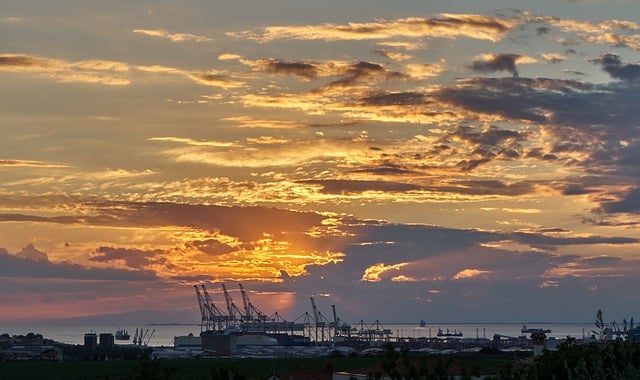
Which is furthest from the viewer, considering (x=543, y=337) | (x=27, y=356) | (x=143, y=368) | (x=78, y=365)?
(x=27, y=356)

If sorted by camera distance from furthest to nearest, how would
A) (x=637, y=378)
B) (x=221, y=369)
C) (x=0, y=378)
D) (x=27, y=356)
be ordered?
(x=27, y=356) < (x=0, y=378) < (x=221, y=369) < (x=637, y=378)

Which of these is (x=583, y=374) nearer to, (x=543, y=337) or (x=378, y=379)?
(x=378, y=379)

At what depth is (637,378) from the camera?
17.2 metres

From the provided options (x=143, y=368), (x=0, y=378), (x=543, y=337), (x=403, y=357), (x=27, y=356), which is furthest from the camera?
(x=27, y=356)

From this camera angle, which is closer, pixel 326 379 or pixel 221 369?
pixel 221 369

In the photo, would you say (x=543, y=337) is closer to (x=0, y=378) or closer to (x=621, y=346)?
(x=621, y=346)

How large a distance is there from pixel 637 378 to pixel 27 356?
598ft

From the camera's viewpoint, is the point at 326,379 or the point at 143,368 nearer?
the point at 143,368

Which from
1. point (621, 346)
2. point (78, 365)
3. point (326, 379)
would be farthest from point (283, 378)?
point (78, 365)

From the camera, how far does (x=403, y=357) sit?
2283 cm

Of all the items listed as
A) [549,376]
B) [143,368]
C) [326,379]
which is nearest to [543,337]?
[326,379]

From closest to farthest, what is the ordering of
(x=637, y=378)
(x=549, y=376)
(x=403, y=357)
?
1. (x=637, y=378)
2. (x=403, y=357)
3. (x=549, y=376)

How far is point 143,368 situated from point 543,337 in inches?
1657

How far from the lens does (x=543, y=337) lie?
65.0m
